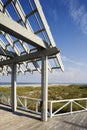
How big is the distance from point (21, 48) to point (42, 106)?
3023mm

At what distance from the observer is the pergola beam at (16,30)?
4434 millimetres

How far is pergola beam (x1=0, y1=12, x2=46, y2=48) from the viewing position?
4.43 metres

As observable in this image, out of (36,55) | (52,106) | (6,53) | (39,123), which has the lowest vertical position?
(52,106)

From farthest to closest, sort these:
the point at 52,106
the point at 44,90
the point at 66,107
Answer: the point at 66,107 → the point at 52,106 → the point at 44,90

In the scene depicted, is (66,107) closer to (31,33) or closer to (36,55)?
(36,55)

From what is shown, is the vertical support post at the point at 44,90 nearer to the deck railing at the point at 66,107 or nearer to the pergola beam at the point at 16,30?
the deck railing at the point at 66,107

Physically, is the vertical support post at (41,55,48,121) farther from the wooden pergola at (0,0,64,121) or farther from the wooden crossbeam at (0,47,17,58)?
the wooden crossbeam at (0,47,17,58)

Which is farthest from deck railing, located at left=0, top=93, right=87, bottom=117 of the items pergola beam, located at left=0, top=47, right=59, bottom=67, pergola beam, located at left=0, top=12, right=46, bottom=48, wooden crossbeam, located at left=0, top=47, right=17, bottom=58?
pergola beam, located at left=0, top=12, right=46, bottom=48

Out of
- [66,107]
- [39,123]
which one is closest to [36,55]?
[39,123]

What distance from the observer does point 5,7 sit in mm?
6160

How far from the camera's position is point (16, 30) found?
4.80 meters

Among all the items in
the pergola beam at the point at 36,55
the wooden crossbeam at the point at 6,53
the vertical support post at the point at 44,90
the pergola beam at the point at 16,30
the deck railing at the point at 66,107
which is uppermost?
the pergola beam at the point at 16,30

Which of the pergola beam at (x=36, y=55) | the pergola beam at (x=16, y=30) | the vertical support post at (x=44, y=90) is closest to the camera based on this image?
the pergola beam at (x=16, y=30)

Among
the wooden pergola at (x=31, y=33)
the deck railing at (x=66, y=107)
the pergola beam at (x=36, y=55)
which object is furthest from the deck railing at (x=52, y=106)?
the pergola beam at (x=36, y=55)
